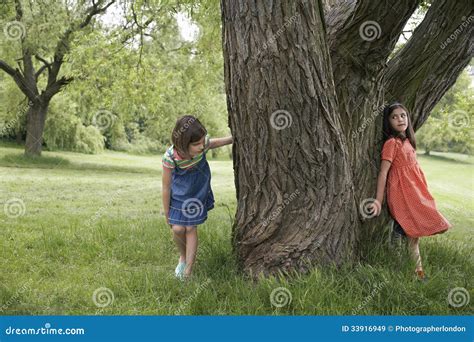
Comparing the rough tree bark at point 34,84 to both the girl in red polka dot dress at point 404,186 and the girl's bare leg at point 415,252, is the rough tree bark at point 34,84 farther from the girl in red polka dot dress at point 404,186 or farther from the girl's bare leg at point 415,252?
the girl's bare leg at point 415,252

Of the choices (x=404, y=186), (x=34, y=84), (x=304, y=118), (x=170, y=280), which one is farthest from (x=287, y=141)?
(x=34, y=84)

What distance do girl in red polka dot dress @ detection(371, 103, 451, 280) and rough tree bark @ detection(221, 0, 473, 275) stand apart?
129 mm

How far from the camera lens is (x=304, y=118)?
3.63 meters

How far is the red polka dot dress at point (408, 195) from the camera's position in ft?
14.0

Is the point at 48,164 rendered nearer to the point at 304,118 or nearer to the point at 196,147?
the point at 196,147

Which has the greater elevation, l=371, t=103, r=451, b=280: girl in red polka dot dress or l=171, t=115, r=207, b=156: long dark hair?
l=171, t=115, r=207, b=156: long dark hair

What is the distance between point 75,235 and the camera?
5590mm

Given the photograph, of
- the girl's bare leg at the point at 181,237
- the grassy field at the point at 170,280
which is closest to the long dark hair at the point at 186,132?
the girl's bare leg at the point at 181,237

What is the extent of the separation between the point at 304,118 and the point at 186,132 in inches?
37.9

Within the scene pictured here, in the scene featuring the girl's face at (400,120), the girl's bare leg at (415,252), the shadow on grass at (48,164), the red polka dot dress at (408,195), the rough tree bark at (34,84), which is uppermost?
the rough tree bark at (34,84)

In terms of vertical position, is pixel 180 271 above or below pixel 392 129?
below

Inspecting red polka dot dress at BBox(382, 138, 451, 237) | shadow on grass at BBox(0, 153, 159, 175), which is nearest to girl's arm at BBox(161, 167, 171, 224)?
red polka dot dress at BBox(382, 138, 451, 237)

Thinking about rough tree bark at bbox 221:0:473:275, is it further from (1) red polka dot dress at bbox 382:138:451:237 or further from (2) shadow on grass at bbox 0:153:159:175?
(2) shadow on grass at bbox 0:153:159:175

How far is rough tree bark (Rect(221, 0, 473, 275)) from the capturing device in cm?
354
